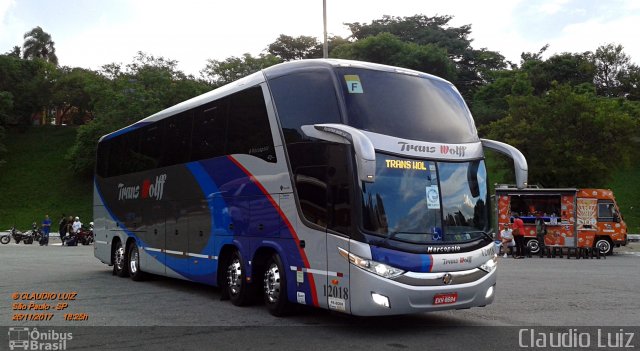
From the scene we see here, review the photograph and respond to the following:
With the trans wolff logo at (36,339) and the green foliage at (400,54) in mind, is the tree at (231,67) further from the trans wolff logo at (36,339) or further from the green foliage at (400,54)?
the trans wolff logo at (36,339)

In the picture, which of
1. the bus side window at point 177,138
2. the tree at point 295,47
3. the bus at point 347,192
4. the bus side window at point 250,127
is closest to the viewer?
the bus at point 347,192

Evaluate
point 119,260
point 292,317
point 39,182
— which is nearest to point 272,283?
point 292,317

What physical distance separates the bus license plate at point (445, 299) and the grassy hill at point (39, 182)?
42.7 meters

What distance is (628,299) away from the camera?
12.7 m

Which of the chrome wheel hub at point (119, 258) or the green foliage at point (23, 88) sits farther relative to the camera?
the green foliage at point (23, 88)

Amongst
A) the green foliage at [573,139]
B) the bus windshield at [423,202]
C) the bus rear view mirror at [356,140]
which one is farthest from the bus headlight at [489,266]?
the green foliage at [573,139]

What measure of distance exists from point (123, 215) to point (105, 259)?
2.06 metres

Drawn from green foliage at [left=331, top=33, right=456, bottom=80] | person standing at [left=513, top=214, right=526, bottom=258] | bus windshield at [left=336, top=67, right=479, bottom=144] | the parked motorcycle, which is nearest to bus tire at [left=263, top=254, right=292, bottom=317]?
bus windshield at [left=336, top=67, right=479, bottom=144]

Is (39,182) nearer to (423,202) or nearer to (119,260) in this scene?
(119,260)

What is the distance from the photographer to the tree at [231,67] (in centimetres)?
5512

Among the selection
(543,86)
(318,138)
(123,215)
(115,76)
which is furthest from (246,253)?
(543,86)

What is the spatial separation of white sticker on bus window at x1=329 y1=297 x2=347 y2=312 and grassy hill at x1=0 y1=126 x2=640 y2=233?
1403 inches

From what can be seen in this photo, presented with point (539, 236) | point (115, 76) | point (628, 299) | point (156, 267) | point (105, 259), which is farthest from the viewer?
point (115, 76)

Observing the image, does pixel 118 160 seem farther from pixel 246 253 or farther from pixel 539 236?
pixel 539 236
